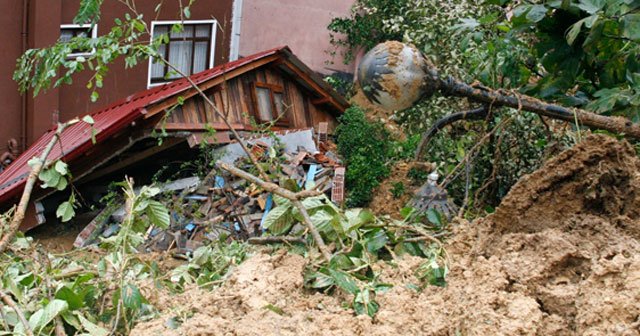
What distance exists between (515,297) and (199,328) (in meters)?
1.12

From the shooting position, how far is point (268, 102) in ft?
49.9

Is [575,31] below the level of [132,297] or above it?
above

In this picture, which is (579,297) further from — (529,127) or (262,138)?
(262,138)

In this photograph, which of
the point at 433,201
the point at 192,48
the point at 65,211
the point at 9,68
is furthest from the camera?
the point at 192,48

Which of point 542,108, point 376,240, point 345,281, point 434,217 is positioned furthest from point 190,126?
point 345,281

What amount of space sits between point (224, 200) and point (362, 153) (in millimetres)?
2218

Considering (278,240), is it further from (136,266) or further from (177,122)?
(177,122)

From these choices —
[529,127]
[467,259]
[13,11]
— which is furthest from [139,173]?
[467,259]

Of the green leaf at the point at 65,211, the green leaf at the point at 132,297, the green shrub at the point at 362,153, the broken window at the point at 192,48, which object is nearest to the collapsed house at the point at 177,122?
the green shrub at the point at 362,153

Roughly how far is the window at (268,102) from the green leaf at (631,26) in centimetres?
1029

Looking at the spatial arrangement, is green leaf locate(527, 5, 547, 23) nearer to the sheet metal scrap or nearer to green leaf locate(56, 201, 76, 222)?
the sheet metal scrap

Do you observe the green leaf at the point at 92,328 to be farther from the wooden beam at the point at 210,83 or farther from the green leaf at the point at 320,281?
the wooden beam at the point at 210,83

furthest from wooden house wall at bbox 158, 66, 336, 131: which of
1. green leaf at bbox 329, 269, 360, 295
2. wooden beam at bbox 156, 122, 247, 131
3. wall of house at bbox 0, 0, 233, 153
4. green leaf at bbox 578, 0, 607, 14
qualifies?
green leaf at bbox 329, 269, 360, 295

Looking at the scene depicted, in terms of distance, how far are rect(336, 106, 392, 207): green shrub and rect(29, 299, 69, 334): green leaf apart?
947 cm
